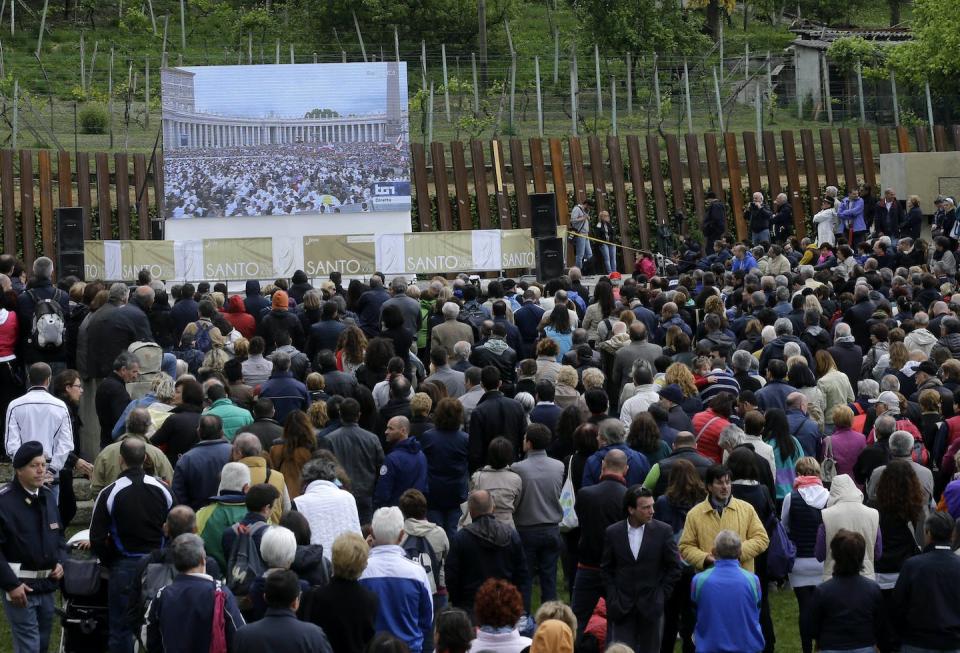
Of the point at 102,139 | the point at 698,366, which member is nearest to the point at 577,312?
the point at 698,366

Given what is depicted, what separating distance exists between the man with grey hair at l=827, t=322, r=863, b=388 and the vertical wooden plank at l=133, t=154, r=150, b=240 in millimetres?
16122

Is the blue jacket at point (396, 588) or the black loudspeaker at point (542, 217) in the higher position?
the black loudspeaker at point (542, 217)

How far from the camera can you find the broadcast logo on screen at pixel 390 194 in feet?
77.9

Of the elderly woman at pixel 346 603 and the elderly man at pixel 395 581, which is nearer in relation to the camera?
the elderly woman at pixel 346 603

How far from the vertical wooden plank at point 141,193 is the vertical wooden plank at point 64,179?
4.18 ft

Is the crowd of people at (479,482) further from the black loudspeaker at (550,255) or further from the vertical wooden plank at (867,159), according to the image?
the vertical wooden plank at (867,159)

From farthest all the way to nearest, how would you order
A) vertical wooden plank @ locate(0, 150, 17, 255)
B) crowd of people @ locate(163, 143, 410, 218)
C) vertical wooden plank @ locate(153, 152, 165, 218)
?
vertical wooden plank @ locate(153, 152, 165, 218), vertical wooden plank @ locate(0, 150, 17, 255), crowd of people @ locate(163, 143, 410, 218)

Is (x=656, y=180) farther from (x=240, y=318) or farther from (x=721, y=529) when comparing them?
(x=721, y=529)

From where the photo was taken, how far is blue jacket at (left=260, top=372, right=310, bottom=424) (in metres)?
10.9

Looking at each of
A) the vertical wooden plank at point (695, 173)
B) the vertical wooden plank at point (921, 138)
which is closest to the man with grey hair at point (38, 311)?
the vertical wooden plank at point (695, 173)

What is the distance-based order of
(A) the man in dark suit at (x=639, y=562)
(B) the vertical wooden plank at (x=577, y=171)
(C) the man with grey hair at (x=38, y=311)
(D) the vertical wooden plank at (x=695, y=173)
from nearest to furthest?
(A) the man in dark suit at (x=639, y=562) → (C) the man with grey hair at (x=38, y=311) → (B) the vertical wooden plank at (x=577, y=171) → (D) the vertical wooden plank at (x=695, y=173)

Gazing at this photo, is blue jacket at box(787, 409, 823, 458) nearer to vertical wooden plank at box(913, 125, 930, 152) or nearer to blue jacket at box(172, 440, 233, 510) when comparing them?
blue jacket at box(172, 440, 233, 510)

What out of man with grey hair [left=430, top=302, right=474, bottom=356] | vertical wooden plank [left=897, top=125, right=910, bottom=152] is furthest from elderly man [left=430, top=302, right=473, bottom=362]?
vertical wooden plank [left=897, top=125, right=910, bottom=152]

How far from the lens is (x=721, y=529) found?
27.0 ft
